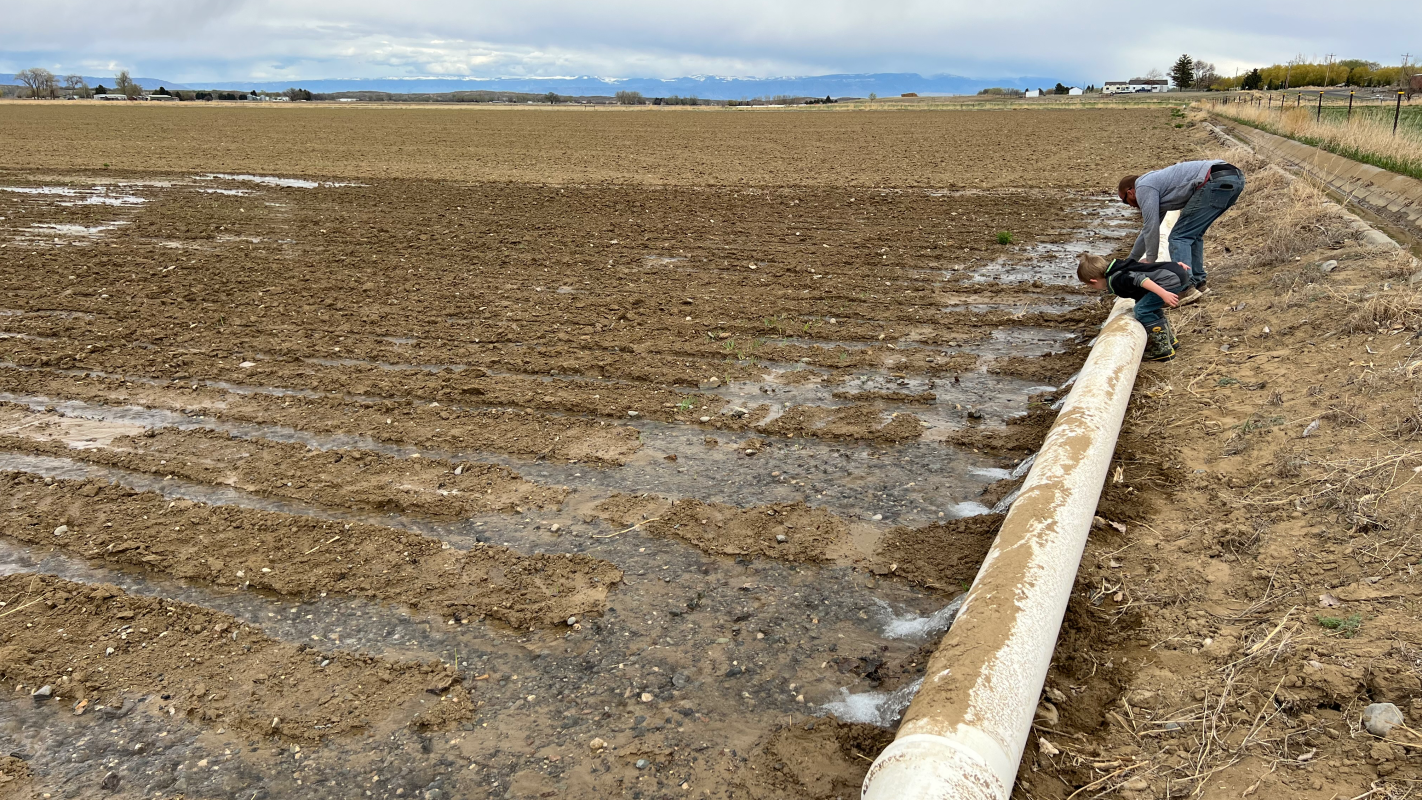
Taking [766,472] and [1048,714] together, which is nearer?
[1048,714]

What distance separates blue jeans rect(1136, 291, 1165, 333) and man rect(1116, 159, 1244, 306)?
0.50 metres

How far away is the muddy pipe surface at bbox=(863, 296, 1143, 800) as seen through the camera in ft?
7.68

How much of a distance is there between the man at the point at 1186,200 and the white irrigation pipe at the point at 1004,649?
3.14 m

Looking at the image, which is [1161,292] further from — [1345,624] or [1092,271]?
[1345,624]

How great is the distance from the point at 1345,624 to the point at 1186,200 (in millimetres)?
4708

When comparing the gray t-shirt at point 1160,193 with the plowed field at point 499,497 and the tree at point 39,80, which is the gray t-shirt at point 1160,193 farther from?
the tree at point 39,80

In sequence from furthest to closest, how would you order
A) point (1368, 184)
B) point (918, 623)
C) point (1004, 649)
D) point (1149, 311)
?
point (1368, 184) < point (1149, 311) < point (918, 623) < point (1004, 649)

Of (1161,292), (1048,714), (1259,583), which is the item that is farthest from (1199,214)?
(1048,714)

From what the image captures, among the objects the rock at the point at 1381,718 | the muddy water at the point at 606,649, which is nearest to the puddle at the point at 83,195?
the muddy water at the point at 606,649

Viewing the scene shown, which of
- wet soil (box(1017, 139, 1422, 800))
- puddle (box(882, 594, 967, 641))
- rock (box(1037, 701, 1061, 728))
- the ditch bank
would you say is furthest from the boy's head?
the ditch bank

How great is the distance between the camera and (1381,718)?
254 centimetres

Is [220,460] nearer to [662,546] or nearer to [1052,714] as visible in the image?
[662,546]

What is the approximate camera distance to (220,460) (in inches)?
202

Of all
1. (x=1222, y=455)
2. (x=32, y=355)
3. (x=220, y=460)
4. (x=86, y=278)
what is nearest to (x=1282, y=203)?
(x=1222, y=455)
